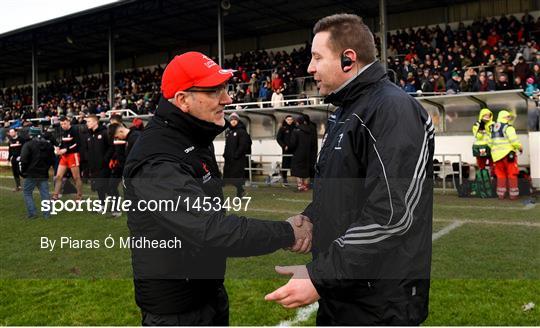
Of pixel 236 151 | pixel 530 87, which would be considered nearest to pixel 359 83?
pixel 236 151

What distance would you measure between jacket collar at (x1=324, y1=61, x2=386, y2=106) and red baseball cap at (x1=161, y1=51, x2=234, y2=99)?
59 centimetres

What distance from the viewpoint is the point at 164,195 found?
1959mm

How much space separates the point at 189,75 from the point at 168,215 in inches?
26.7

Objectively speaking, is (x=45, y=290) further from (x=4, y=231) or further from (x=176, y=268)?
(x=4, y=231)

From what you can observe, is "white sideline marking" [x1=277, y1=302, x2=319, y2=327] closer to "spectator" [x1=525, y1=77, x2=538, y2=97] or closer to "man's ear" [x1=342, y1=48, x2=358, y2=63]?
"man's ear" [x1=342, y1=48, x2=358, y2=63]

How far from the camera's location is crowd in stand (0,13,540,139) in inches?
587

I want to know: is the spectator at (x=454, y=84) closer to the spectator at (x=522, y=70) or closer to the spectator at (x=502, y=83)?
the spectator at (x=502, y=83)

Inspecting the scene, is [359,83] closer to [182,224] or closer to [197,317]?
[182,224]

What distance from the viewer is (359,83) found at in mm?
2039

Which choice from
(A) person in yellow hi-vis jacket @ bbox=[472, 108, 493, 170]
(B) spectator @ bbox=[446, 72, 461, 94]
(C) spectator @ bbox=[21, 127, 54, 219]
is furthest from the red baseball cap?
(B) spectator @ bbox=[446, 72, 461, 94]

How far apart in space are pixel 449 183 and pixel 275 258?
9334 mm

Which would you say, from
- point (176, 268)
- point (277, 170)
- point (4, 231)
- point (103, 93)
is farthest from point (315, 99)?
point (103, 93)

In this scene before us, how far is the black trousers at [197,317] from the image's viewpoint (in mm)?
2232

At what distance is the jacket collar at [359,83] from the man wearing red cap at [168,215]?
23.2 inches
